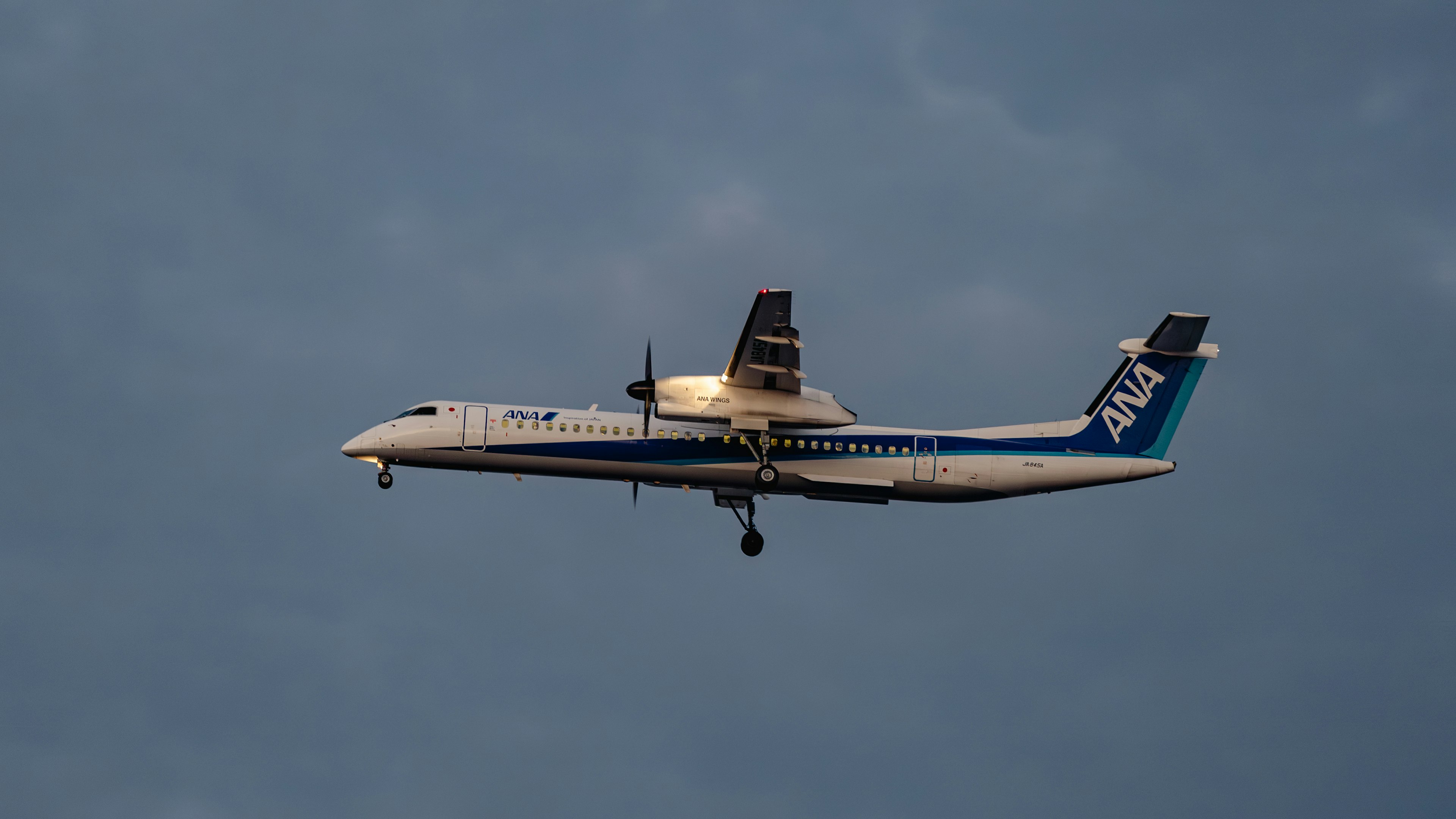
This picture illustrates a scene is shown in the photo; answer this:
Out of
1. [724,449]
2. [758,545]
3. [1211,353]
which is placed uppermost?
[1211,353]

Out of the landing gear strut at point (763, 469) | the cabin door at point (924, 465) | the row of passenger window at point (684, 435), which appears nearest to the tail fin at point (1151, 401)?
the cabin door at point (924, 465)

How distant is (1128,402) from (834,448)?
7775 mm

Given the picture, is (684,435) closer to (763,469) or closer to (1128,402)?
(763,469)

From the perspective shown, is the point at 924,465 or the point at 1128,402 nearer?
the point at 924,465

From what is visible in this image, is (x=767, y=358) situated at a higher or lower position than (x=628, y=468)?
higher

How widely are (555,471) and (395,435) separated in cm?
414

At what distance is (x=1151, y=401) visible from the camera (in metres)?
37.5

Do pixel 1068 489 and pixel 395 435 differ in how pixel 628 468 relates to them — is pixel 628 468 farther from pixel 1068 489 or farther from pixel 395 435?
pixel 1068 489

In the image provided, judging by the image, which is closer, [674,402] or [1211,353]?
[674,402]

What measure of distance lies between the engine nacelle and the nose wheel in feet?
13.0

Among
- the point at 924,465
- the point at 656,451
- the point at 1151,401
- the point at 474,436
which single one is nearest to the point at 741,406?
the point at 656,451

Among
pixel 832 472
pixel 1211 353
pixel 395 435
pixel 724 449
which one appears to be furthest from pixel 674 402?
pixel 1211 353

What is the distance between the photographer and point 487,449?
36.7 m

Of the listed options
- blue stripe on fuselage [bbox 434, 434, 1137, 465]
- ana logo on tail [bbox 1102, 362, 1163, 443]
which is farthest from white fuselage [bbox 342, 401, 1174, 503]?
ana logo on tail [bbox 1102, 362, 1163, 443]
